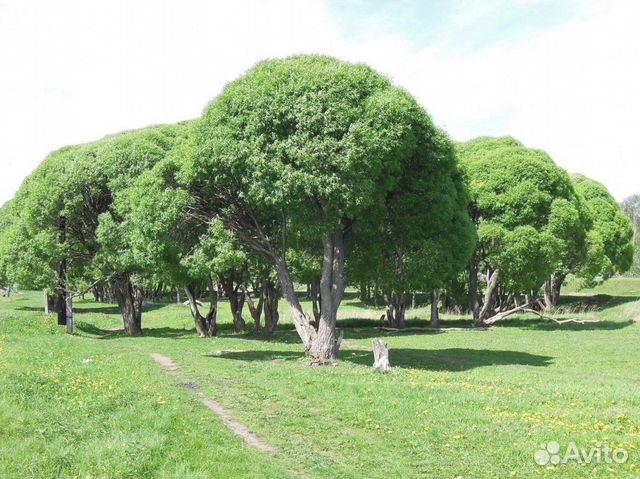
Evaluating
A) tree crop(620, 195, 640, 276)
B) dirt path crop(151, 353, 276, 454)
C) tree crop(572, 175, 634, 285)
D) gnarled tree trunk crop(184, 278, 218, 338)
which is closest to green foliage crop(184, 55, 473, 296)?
dirt path crop(151, 353, 276, 454)

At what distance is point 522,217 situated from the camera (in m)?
41.6

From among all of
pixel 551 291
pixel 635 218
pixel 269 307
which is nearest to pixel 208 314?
pixel 269 307

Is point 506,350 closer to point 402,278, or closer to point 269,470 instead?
point 402,278

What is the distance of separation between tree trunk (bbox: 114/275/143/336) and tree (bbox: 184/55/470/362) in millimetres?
A: 19144

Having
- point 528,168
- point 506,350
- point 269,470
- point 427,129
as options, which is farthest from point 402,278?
point 528,168

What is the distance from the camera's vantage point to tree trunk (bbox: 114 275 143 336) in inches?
1585

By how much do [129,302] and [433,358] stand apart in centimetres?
2380

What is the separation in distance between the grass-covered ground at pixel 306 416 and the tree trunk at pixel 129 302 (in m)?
15.4

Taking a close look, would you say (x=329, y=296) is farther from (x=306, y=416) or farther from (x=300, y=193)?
(x=306, y=416)

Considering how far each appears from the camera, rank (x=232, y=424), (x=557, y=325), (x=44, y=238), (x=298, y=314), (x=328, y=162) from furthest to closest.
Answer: (x=557, y=325), (x=44, y=238), (x=298, y=314), (x=328, y=162), (x=232, y=424)

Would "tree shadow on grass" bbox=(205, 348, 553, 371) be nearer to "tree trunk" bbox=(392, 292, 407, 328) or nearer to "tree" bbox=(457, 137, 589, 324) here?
"tree" bbox=(457, 137, 589, 324)

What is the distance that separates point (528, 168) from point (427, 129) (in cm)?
2374

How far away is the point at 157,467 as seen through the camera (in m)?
9.33

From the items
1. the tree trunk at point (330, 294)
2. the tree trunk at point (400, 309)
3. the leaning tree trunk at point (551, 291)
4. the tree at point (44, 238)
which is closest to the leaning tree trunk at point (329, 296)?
the tree trunk at point (330, 294)
